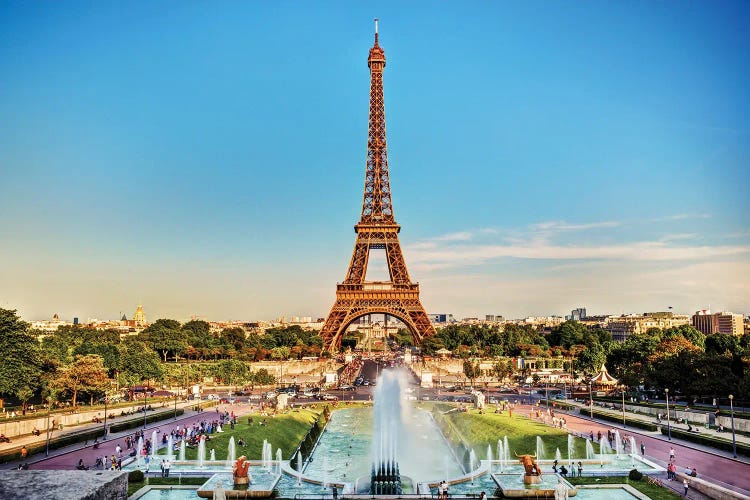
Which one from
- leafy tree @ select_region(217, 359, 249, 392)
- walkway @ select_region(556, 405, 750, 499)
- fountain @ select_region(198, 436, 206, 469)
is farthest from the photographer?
leafy tree @ select_region(217, 359, 249, 392)

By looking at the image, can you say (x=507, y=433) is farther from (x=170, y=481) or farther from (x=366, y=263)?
(x=366, y=263)

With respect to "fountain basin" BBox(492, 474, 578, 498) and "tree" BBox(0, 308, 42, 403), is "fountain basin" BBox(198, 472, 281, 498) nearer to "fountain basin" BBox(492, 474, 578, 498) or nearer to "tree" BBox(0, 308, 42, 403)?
"fountain basin" BBox(492, 474, 578, 498)

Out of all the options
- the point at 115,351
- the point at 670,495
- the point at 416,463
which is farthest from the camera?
the point at 115,351

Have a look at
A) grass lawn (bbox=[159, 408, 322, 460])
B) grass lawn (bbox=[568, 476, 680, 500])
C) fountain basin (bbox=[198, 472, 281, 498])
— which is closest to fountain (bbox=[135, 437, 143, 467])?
grass lawn (bbox=[159, 408, 322, 460])

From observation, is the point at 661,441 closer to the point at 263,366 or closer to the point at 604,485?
the point at 604,485

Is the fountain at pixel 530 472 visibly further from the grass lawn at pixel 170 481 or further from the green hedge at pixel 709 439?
the grass lawn at pixel 170 481

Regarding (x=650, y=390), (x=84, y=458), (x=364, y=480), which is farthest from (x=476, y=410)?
(x=84, y=458)
